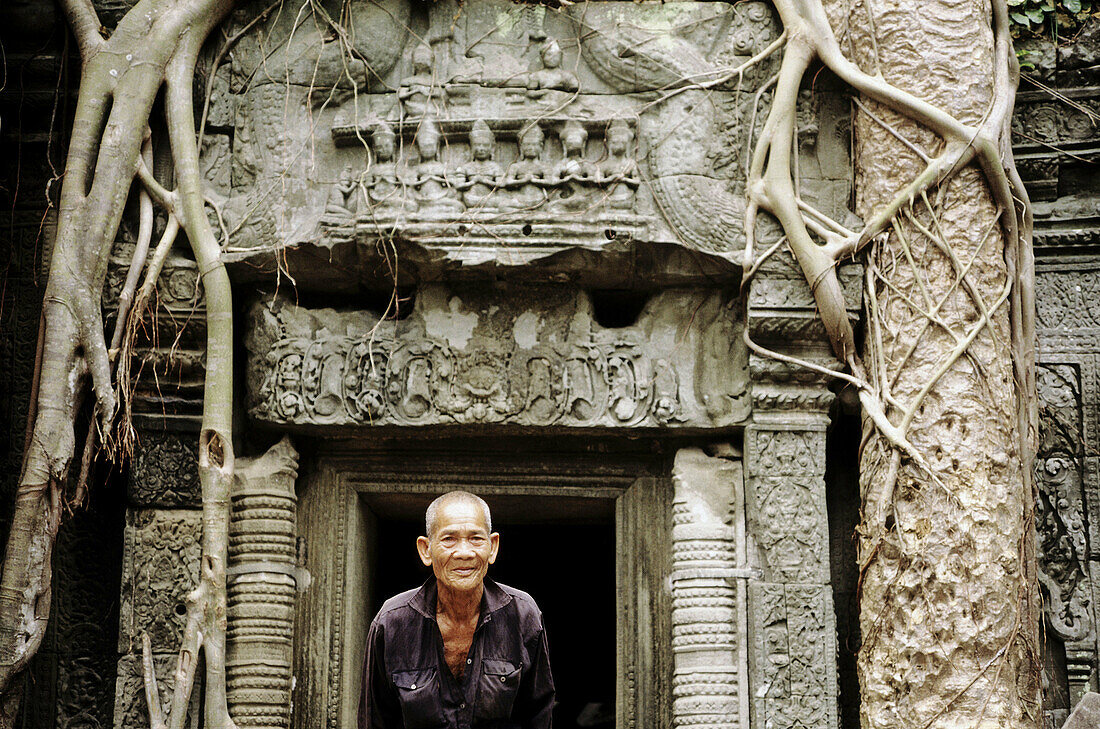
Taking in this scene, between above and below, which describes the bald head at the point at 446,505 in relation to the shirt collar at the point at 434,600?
above

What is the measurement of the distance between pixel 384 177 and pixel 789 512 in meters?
1.89

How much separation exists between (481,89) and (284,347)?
1196 mm

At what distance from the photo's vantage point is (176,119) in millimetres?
4688

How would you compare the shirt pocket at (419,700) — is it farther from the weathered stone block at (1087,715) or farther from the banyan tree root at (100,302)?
the weathered stone block at (1087,715)

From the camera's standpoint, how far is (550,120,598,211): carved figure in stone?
15.1 ft

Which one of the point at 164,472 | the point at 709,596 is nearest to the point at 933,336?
the point at 709,596

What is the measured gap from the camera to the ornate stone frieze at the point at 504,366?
4680 millimetres

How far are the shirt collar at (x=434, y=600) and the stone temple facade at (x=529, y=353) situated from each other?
1.42 m

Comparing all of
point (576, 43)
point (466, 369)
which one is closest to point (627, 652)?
point (466, 369)

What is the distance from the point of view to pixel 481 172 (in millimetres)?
4660

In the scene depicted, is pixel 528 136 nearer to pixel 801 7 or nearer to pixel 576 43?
pixel 576 43

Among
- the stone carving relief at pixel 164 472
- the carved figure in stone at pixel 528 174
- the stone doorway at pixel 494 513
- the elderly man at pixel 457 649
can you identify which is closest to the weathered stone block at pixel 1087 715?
the stone doorway at pixel 494 513

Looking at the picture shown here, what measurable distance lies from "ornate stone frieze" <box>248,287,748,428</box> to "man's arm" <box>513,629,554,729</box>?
148cm

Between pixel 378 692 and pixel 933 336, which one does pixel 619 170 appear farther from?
pixel 378 692
